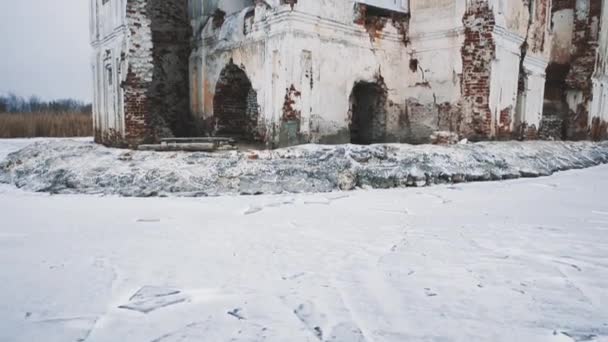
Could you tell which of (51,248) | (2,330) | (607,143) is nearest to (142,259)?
(51,248)

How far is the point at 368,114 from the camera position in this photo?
9.21 metres

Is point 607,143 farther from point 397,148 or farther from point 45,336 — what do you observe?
point 45,336

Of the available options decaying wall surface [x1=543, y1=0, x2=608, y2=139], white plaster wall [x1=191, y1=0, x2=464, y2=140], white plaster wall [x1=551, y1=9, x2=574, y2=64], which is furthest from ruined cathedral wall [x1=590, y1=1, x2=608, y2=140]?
white plaster wall [x1=191, y1=0, x2=464, y2=140]

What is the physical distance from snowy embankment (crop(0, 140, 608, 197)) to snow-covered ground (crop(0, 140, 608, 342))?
1.13 m

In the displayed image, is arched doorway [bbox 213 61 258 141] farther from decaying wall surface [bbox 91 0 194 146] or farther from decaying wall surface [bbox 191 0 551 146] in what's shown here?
decaying wall surface [bbox 91 0 194 146]

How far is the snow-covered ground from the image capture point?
1701 mm

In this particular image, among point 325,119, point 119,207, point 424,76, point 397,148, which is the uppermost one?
point 424,76

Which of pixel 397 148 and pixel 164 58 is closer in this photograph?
pixel 397 148

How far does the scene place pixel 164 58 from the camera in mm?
9305

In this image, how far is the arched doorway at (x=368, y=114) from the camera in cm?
897

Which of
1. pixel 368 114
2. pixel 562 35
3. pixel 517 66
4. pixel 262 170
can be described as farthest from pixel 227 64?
pixel 562 35

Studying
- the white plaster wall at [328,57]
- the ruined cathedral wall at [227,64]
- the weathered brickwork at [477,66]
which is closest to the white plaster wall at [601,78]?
the weathered brickwork at [477,66]

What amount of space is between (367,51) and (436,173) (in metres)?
3.26

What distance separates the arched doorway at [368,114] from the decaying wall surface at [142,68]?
159 inches
